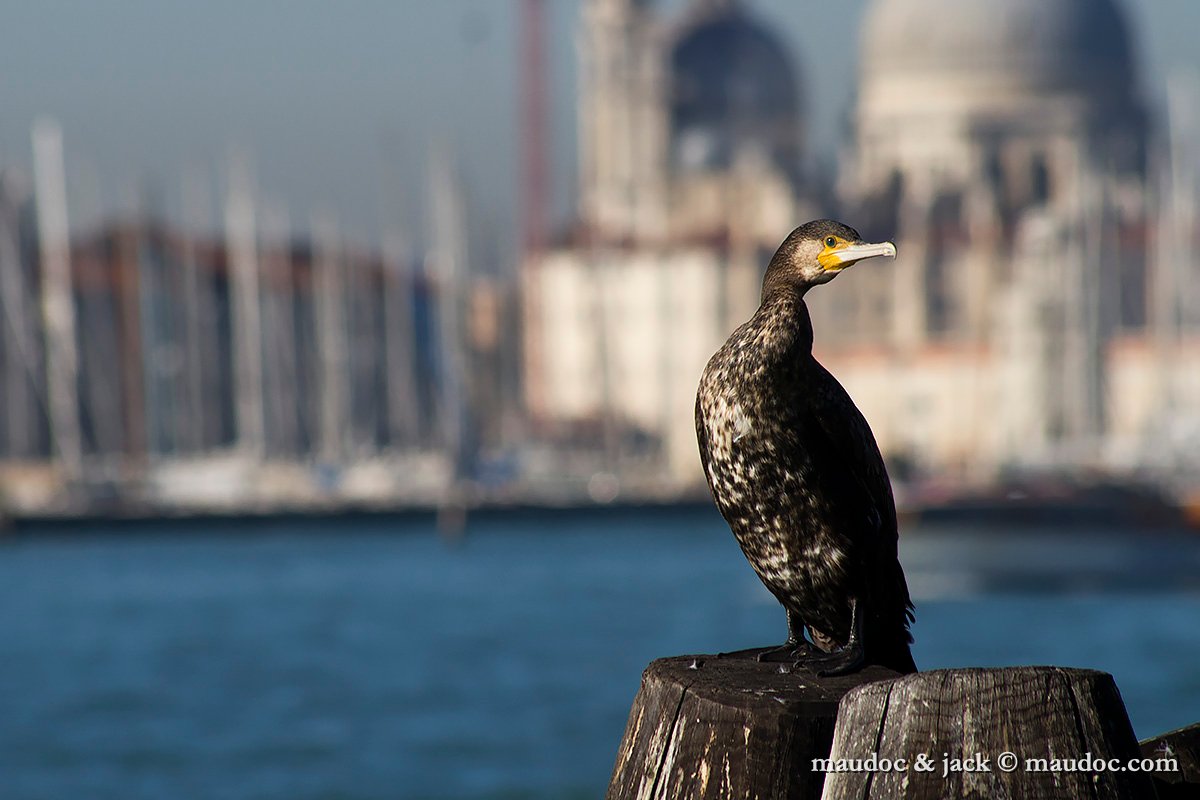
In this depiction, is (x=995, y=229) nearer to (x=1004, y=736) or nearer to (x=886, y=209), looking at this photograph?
(x=886, y=209)

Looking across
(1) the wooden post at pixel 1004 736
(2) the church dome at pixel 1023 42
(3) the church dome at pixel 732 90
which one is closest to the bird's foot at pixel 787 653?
(1) the wooden post at pixel 1004 736

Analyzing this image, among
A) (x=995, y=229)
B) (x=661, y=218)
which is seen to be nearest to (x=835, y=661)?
(x=995, y=229)

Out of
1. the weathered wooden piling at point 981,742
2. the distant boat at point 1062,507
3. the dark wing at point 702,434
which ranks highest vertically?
the dark wing at point 702,434

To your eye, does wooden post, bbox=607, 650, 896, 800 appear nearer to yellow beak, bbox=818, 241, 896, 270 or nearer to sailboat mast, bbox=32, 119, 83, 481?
yellow beak, bbox=818, 241, 896, 270

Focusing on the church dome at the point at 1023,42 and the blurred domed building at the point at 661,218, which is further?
the church dome at the point at 1023,42

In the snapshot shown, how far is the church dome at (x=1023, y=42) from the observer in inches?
3605

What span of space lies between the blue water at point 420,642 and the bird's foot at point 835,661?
13182 mm

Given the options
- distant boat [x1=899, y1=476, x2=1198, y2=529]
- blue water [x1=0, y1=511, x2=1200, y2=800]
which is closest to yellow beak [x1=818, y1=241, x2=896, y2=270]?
blue water [x1=0, y1=511, x2=1200, y2=800]

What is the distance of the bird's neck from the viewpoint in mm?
3264

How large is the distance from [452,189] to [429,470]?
34.2 feet

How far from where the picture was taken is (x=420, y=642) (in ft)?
97.0

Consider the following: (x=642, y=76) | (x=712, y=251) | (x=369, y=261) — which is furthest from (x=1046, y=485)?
(x=642, y=76)

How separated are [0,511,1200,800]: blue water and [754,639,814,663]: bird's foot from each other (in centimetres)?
1307

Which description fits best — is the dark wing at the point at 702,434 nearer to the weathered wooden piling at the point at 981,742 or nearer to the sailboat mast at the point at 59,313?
the weathered wooden piling at the point at 981,742
